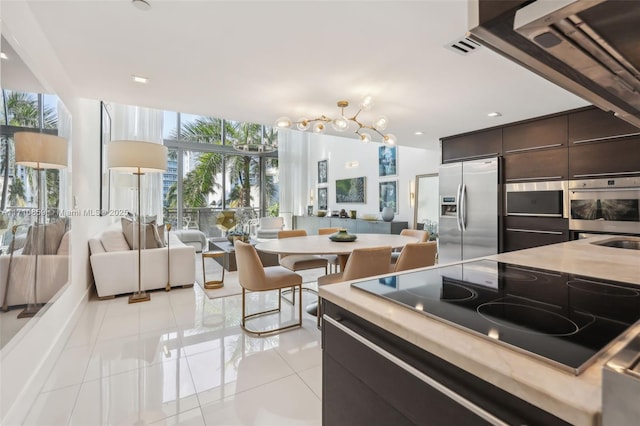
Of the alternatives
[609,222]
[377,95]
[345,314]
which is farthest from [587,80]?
[609,222]

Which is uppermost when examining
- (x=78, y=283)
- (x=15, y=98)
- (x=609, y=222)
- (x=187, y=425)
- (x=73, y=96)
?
(x=73, y=96)

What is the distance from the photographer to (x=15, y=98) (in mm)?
1460

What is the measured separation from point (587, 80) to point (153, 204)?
Result: 24.6 ft

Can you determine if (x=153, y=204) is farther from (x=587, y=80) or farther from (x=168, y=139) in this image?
(x=587, y=80)

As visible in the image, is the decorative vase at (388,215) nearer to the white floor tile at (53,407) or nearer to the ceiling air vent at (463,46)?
the ceiling air vent at (463,46)

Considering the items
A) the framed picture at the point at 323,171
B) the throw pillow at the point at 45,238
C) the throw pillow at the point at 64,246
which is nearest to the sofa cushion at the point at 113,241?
the throw pillow at the point at 64,246

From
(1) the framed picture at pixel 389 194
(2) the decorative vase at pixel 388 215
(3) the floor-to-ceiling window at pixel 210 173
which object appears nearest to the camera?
(2) the decorative vase at pixel 388 215

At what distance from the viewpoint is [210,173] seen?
7.86m

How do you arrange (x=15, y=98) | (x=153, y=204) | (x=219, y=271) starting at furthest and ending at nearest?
1. (x=153, y=204)
2. (x=219, y=271)
3. (x=15, y=98)

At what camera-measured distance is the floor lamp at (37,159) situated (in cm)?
151

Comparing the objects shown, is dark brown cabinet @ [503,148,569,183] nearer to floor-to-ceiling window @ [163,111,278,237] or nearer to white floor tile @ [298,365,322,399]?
white floor tile @ [298,365,322,399]

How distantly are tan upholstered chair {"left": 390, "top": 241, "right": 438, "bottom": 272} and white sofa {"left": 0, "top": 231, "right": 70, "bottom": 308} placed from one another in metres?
2.45

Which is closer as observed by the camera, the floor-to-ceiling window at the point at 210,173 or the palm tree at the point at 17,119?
the palm tree at the point at 17,119

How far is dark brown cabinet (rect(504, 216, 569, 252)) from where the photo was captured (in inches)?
148
